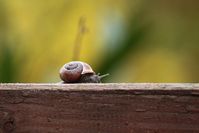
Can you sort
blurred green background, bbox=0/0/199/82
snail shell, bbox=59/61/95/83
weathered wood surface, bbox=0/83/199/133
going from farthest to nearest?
blurred green background, bbox=0/0/199/82, snail shell, bbox=59/61/95/83, weathered wood surface, bbox=0/83/199/133

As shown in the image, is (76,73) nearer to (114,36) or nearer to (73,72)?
(73,72)

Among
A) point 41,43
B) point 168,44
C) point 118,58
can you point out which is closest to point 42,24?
point 41,43

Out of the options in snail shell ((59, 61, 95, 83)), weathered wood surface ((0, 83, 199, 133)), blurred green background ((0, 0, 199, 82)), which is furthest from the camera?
blurred green background ((0, 0, 199, 82))

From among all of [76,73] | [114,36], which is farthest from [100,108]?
[114,36]

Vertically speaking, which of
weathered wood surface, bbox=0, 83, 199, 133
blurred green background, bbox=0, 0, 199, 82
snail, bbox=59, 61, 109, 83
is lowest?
blurred green background, bbox=0, 0, 199, 82


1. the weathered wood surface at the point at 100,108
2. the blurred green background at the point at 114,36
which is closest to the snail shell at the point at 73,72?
the weathered wood surface at the point at 100,108

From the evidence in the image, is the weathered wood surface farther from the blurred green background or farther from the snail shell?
the blurred green background

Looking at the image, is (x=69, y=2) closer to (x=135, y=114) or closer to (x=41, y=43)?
Answer: (x=41, y=43)

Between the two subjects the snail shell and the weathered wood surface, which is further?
the snail shell

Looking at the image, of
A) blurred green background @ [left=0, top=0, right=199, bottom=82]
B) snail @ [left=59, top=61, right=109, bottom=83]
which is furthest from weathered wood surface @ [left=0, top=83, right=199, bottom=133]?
blurred green background @ [left=0, top=0, right=199, bottom=82]
